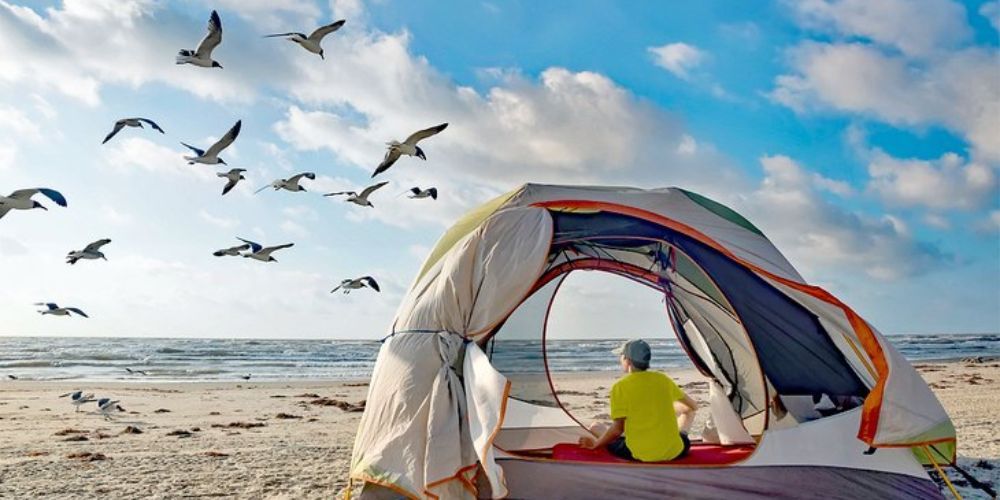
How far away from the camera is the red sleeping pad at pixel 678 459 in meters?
5.62

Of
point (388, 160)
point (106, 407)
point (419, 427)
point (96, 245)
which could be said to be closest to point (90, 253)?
point (96, 245)

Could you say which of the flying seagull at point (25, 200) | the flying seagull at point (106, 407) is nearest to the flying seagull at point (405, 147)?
the flying seagull at point (25, 200)

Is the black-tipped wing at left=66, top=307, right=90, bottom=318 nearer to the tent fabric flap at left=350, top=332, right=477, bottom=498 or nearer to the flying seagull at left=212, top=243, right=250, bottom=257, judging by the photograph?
the flying seagull at left=212, top=243, right=250, bottom=257

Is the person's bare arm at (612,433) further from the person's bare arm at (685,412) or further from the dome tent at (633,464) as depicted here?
the person's bare arm at (685,412)

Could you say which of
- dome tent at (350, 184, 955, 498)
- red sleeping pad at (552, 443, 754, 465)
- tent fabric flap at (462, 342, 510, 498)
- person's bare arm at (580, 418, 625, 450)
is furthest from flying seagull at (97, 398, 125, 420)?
person's bare arm at (580, 418, 625, 450)

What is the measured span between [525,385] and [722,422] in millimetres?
1809

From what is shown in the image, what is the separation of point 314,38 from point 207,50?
1.24 meters

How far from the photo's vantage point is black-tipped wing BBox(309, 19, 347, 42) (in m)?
9.46

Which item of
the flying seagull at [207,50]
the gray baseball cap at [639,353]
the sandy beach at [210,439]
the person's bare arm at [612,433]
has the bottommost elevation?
the sandy beach at [210,439]

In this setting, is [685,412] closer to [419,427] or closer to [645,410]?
[645,410]

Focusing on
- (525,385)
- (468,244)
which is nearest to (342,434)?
(525,385)

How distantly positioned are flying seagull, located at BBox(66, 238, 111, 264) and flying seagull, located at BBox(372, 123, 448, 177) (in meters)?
4.26

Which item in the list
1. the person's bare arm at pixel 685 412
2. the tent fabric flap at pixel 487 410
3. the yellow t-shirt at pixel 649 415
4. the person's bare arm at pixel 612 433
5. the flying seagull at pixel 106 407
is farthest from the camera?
the flying seagull at pixel 106 407

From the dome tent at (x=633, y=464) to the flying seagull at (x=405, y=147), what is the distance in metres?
2.65
